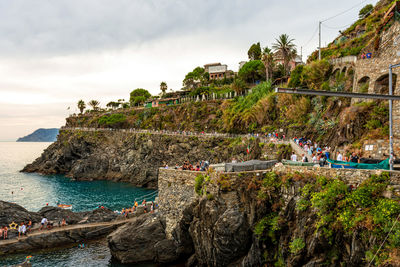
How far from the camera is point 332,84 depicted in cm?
3572

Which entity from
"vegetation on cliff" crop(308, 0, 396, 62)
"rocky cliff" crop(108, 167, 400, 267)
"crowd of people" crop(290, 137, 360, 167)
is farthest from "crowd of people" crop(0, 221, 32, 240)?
"vegetation on cliff" crop(308, 0, 396, 62)

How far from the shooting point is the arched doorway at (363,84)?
90.6 ft

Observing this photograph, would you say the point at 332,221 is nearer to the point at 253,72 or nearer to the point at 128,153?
the point at 128,153

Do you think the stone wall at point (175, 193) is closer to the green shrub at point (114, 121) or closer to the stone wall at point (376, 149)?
the stone wall at point (376, 149)

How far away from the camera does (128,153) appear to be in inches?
2938

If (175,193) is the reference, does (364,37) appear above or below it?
above

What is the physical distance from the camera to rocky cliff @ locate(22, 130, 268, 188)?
53109 mm

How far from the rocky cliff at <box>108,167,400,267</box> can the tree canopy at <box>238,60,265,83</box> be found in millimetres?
64101

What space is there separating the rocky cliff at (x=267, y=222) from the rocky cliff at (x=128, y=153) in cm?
1641

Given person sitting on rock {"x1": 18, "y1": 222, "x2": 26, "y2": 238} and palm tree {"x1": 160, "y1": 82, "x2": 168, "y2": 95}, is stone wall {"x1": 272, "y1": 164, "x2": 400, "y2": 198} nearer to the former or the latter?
person sitting on rock {"x1": 18, "y1": 222, "x2": 26, "y2": 238}

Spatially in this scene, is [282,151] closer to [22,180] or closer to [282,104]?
[282,104]

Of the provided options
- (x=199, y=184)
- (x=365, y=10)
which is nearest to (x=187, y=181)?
(x=199, y=184)

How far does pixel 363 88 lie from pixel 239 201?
1890 centimetres

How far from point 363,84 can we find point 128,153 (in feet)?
197
